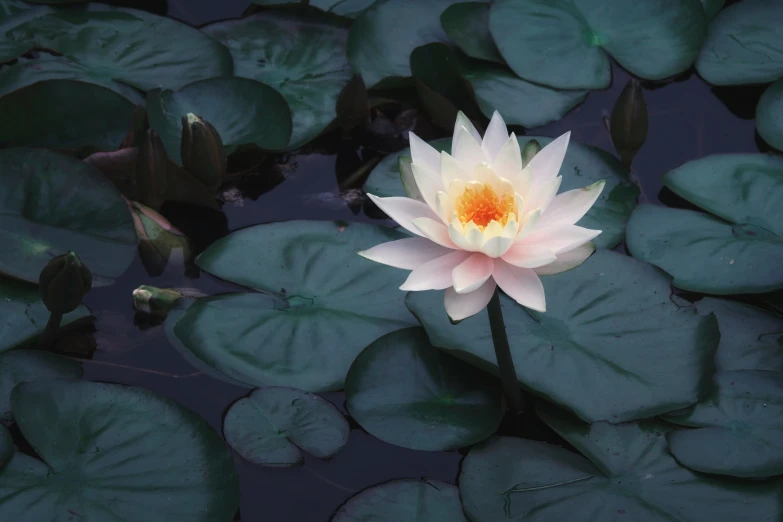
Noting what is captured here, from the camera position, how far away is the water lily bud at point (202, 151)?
2.61 meters

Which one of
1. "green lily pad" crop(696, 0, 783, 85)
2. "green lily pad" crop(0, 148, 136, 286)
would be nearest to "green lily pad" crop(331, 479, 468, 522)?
"green lily pad" crop(0, 148, 136, 286)

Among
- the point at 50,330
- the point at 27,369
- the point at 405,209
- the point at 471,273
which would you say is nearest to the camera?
the point at 471,273

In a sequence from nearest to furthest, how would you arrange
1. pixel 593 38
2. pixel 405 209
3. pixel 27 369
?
pixel 405 209
pixel 27 369
pixel 593 38

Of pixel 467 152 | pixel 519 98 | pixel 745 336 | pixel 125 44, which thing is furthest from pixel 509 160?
pixel 125 44

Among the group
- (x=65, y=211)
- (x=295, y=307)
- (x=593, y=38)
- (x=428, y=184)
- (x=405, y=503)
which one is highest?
(x=428, y=184)

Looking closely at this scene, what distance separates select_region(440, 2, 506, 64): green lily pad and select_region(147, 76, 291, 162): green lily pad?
745 mm

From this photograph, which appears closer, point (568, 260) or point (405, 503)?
point (568, 260)

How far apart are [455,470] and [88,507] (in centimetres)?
86

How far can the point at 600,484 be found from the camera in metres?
1.91

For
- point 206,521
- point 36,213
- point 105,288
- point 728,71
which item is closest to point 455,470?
point 206,521

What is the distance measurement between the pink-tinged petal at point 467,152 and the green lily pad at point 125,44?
1.56 m

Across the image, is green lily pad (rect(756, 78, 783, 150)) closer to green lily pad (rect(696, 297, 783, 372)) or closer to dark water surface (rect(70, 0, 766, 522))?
dark water surface (rect(70, 0, 766, 522))

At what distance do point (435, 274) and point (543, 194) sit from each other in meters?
0.29

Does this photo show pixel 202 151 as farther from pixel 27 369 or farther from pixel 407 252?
pixel 407 252
